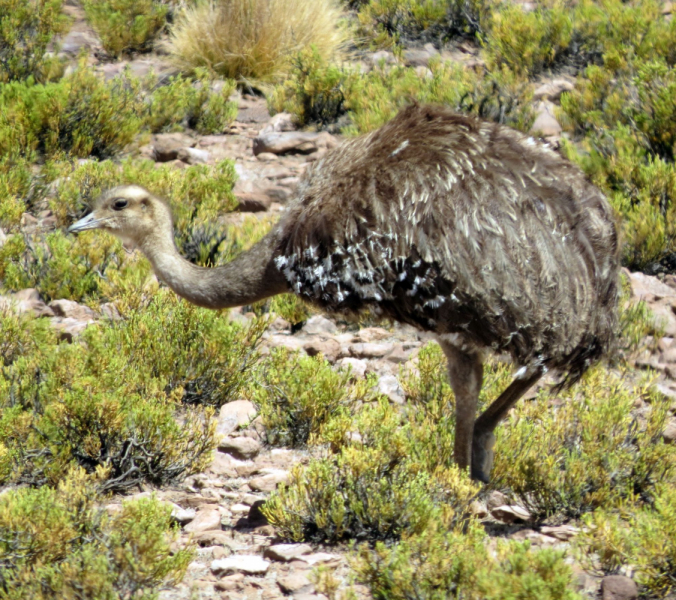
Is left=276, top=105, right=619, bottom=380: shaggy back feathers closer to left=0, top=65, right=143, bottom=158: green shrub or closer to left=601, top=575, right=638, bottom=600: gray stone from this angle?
left=601, top=575, right=638, bottom=600: gray stone

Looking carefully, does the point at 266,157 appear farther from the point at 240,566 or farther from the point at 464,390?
the point at 240,566

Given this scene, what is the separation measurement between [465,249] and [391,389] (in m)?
1.96

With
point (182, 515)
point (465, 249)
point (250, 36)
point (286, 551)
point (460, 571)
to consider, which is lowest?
point (250, 36)

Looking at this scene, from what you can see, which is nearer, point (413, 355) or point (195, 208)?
point (413, 355)

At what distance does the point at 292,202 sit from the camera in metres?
5.14

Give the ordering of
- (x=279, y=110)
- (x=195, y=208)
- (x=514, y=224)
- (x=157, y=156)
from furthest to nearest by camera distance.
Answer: (x=279, y=110), (x=157, y=156), (x=195, y=208), (x=514, y=224)

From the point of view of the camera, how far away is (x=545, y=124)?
9.43 metres

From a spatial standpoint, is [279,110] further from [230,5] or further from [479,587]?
[479,587]

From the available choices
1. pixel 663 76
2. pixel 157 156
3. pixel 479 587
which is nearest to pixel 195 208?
pixel 157 156

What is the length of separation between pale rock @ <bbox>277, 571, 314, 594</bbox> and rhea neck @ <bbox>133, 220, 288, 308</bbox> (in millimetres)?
1568

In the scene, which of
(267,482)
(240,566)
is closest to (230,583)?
(240,566)

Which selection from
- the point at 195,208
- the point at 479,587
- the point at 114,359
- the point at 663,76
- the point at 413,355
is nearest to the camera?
the point at 479,587

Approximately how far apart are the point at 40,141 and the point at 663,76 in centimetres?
534

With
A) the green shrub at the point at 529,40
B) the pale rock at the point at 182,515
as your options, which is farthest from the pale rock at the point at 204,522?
the green shrub at the point at 529,40
